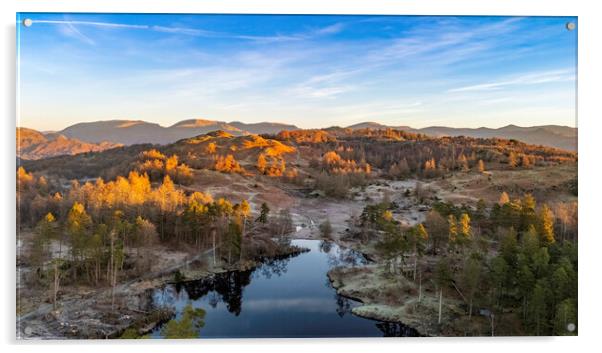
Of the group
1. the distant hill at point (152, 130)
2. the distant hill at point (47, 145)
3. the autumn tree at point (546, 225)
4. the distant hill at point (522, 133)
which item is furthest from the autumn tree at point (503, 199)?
the distant hill at point (47, 145)

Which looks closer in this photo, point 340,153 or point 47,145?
point 47,145

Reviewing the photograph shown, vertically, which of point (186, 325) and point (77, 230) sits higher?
point (77, 230)

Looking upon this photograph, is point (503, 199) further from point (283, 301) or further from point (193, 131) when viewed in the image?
point (193, 131)

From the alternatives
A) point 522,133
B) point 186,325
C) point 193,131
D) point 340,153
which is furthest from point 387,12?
point 186,325

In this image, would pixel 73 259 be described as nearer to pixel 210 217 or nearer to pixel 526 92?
pixel 210 217

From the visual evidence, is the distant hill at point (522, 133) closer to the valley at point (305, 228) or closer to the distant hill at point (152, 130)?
the valley at point (305, 228)

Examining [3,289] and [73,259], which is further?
[73,259]

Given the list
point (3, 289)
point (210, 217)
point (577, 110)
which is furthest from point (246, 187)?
point (577, 110)
